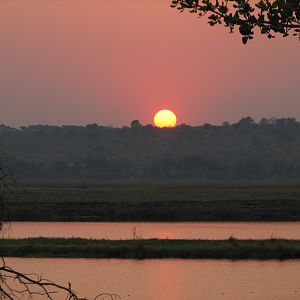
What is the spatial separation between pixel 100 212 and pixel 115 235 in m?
22.1

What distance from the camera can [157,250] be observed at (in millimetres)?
34125

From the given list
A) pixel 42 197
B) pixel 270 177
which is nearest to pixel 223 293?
pixel 42 197

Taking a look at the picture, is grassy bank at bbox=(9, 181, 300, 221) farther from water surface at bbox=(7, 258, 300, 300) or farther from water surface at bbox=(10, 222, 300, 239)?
water surface at bbox=(7, 258, 300, 300)

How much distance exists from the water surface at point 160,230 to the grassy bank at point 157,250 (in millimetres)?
8111

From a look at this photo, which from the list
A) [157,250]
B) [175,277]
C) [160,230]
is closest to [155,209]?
[160,230]

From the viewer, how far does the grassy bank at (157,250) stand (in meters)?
33.9

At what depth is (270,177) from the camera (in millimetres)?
197625

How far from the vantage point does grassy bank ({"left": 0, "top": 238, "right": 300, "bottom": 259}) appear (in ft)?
111

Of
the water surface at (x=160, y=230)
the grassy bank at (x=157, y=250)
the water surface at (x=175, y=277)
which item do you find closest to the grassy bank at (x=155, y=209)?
the water surface at (x=160, y=230)

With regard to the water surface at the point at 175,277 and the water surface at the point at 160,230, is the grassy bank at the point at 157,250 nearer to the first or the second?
the water surface at the point at 175,277

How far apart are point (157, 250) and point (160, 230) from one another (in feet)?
52.8


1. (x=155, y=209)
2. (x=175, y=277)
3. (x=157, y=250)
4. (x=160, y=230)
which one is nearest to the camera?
(x=175, y=277)

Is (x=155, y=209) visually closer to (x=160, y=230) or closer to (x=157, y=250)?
(x=160, y=230)

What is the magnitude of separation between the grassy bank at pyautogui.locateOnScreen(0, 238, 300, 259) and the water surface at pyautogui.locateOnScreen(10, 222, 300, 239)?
811cm
